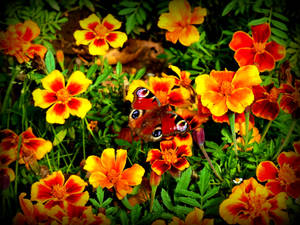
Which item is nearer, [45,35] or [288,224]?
[288,224]

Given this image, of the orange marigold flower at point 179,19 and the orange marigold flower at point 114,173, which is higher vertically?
the orange marigold flower at point 179,19

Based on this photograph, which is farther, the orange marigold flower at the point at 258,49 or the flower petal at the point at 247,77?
the orange marigold flower at the point at 258,49

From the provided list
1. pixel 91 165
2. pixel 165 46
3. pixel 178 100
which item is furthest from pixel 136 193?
pixel 165 46

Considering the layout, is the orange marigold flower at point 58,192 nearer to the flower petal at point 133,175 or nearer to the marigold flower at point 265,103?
the flower petal at point 133,175

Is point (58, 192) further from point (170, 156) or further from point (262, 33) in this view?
point (262, 33)

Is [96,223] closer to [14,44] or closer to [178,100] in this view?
[178,100]

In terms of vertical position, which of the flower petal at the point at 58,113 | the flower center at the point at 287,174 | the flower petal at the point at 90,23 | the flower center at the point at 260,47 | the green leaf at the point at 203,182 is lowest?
the green leaf at the point at 203,182

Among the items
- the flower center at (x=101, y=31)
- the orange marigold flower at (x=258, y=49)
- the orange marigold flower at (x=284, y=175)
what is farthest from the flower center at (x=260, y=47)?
the flower center at (x=101, y=31)
